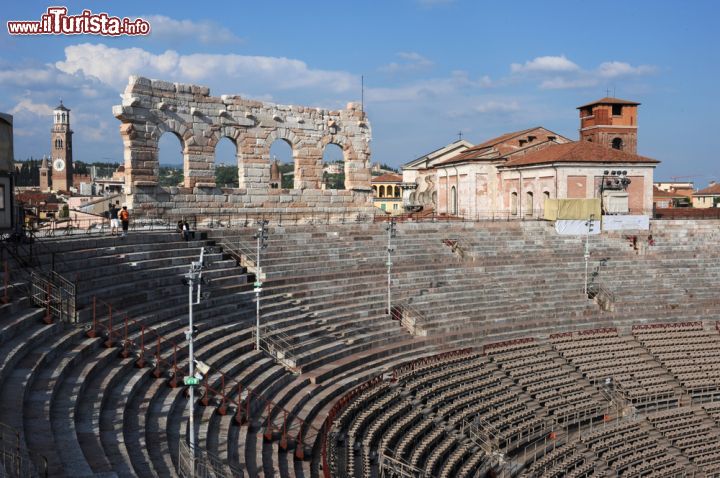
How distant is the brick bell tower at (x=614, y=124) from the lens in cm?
5259

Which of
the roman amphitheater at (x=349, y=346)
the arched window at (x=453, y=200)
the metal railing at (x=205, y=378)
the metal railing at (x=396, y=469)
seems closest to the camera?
the roman amphitheater at (x=349, y=346)

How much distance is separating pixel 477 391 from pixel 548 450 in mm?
2665

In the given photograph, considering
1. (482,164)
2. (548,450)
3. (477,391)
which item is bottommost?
(548,450)

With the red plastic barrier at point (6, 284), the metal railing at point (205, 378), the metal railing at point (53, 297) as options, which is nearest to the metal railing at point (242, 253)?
A: the metal railing at point (205, 378)

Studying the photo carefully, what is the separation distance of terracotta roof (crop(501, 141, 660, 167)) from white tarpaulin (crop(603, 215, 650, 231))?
129 inches

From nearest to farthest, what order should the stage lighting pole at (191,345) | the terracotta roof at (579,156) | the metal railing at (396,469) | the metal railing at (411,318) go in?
the stage lighting pole at (191,345)
the metal railing at (396,469)
the metal railing at (411,318)
the terracotta roof at (579,156)

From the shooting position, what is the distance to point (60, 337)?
45.4ft

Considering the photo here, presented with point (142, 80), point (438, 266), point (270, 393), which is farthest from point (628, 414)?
point (142, 80)

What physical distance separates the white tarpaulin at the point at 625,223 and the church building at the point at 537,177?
2.89ft

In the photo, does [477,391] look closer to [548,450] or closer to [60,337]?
[548,450]

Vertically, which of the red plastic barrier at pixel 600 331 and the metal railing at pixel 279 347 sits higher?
the metal railing at pixel 279 347

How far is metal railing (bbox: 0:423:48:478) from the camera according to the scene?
8547 millimetres

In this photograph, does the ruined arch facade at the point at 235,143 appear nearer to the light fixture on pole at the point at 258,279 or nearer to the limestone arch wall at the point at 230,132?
the limestone arch wall at the point at 230,132

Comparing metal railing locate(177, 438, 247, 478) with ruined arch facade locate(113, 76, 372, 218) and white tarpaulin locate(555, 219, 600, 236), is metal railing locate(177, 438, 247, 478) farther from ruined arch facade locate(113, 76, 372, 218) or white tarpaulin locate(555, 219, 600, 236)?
white tarpaulin locate(555, 219, 600, 236)
